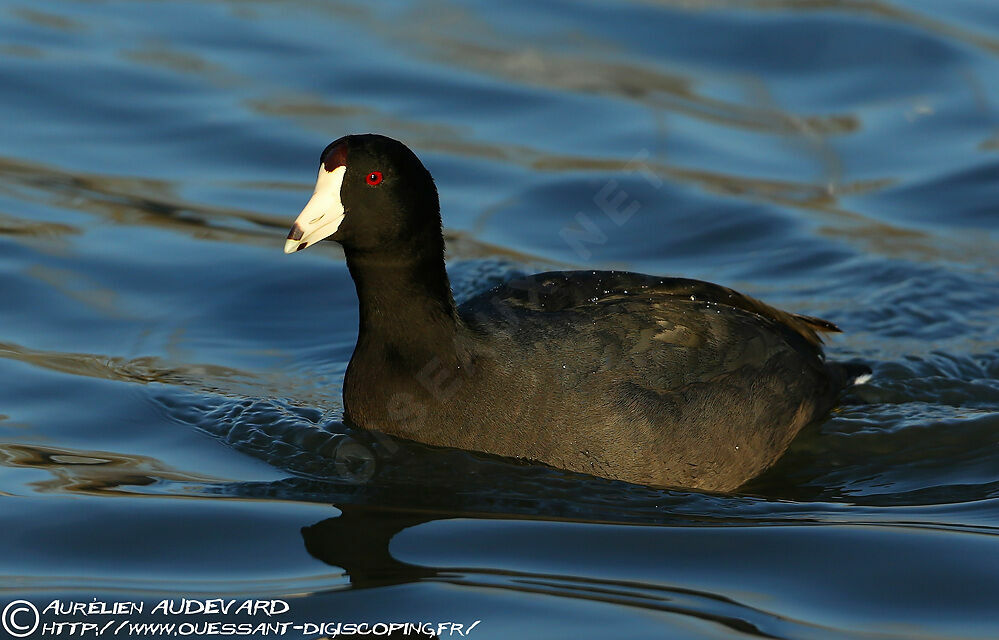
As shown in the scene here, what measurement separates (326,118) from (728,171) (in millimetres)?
2793

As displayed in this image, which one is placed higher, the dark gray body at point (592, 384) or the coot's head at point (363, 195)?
the coot's head at point (363, 195)

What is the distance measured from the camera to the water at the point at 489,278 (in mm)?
4551

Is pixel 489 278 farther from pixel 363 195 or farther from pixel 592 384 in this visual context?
pixel 363 195

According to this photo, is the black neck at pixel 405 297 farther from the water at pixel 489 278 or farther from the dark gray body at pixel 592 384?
the water at pixel 489 278

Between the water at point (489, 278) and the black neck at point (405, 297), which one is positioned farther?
the black neck at point (405, 297)

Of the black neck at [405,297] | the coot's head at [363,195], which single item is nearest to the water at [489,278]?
the black neck at [405,297]

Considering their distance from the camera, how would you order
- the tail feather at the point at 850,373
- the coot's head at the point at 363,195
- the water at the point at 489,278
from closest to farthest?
the water at the point at 489,278 → the coot's head at the point at 363,195 → the tail feather at the point at 850,373

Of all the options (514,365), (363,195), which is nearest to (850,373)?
(514,365)

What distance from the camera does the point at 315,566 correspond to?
15.0ft

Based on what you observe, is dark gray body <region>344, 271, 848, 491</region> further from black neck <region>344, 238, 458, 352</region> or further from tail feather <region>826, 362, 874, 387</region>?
tail feather <region>826, 362, 874, 387</region>

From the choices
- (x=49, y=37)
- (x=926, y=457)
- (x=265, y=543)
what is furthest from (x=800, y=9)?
(x=265, y=543)

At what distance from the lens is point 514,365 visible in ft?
17.4

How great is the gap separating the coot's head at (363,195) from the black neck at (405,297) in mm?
103

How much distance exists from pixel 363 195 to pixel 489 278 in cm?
270
